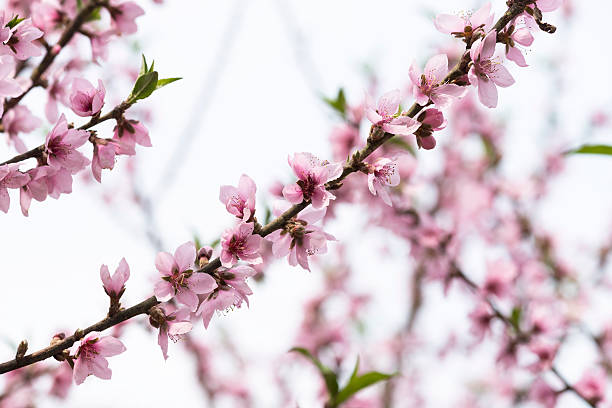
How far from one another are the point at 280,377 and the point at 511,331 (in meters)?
3.90

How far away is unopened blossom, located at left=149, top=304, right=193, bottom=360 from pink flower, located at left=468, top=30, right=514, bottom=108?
0.95m

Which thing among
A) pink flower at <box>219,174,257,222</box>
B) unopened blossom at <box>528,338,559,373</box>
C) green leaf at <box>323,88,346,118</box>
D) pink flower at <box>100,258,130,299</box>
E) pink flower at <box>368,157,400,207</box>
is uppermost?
pink flower at <box>368,157,400,207</box>

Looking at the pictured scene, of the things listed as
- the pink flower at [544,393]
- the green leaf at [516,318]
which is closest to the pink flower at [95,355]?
the green leaf at [516,318]

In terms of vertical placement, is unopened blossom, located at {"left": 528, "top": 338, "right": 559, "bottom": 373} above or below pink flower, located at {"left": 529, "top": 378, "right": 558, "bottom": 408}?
above

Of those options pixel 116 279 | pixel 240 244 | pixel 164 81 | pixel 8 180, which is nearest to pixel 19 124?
pixel 8 180

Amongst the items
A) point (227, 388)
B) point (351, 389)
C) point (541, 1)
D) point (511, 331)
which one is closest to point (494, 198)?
A: point (511, 331)

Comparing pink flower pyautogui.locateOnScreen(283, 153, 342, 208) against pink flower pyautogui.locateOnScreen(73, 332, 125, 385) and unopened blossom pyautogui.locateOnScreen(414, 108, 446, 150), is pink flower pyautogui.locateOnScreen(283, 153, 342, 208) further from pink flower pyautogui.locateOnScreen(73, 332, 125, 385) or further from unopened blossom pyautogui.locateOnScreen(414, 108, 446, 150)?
pink flower pyautogui.locateOnScreen(73, 332, 125, 385)

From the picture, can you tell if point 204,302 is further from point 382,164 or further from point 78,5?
point 78,5

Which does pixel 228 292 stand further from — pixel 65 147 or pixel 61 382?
pixel 61 382

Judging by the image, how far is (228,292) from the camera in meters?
1.38

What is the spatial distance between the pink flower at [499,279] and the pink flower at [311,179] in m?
2.11

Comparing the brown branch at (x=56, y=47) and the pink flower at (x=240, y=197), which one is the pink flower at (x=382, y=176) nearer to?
the pink flower at (x=240, y=197)

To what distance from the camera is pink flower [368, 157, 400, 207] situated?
1.40m

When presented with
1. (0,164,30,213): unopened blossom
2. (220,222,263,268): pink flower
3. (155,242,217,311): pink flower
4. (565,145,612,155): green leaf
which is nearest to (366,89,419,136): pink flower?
(220,222,263,268): pink flower
